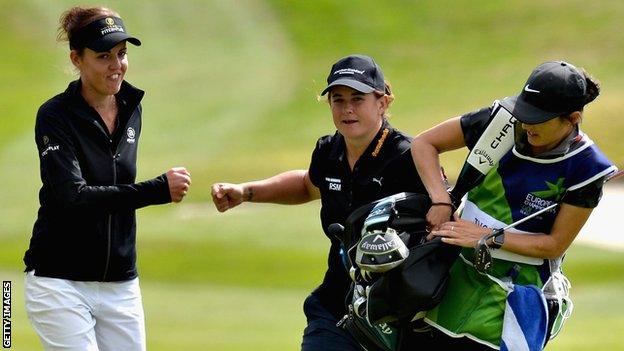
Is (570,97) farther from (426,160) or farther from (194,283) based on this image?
(194,283)

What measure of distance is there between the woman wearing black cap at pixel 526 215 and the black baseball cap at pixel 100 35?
1.97 meters

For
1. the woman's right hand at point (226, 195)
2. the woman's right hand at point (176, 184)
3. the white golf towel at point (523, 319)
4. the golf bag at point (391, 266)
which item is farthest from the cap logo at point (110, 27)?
the white golf towel at point (523, 319)

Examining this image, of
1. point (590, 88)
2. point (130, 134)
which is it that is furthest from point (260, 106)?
point (590, 88)

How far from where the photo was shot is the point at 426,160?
211 inches

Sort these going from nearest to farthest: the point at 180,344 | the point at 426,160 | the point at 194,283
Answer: the point at 426,160
the point at 180,344
the point at 194,283

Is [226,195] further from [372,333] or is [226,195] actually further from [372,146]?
[372,333]

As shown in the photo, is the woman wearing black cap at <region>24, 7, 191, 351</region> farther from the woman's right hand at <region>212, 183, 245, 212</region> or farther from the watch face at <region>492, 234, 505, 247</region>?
the watch face at <region>492, 234, 505, 247</region>

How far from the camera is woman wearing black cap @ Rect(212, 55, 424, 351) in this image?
573 cm

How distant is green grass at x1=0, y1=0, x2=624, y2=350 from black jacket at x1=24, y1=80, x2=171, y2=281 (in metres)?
3.38

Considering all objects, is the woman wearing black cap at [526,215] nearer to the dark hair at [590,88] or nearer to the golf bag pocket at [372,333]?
the dark hair at [590,88]

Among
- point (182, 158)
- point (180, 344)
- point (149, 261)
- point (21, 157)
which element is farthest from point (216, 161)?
point (180, 344)

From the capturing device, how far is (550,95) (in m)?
4.90

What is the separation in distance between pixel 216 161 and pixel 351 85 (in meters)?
13.2

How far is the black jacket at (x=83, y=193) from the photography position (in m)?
6.00
